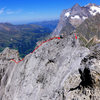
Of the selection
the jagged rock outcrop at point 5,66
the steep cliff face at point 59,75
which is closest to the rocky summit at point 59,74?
the steep cliff face at point 59,75

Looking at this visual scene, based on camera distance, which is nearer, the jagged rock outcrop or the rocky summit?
the rocky summit

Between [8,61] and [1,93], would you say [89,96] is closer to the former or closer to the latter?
[1,93]

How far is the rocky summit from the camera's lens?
29.6 ft

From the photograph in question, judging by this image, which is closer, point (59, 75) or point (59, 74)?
point (59, 75)

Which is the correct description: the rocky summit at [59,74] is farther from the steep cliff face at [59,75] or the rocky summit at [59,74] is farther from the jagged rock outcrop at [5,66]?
the jagged rock outcrop at [5,66]

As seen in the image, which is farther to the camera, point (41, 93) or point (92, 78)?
point (41, 93)

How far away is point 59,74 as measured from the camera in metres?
12.3

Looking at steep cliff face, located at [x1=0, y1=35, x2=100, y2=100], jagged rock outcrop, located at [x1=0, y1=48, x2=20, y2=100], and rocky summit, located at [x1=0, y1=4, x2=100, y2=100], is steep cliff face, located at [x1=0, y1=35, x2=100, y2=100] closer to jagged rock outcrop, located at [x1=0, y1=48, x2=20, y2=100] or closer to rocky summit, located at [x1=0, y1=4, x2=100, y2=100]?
rocky summit, located at [x1=0, y1=4, x2=100, y2=100]

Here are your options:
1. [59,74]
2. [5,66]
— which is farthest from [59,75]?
[5,66]

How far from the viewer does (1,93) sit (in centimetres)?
1764

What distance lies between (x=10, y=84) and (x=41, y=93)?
6630mm

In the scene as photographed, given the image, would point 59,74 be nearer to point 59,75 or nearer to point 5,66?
point 59,75

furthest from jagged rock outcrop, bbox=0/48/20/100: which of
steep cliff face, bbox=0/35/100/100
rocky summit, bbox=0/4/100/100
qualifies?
steep cliff face, bbox=0/35/100/100

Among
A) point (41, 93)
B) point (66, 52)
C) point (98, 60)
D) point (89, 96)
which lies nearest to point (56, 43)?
point (66, 52)
